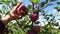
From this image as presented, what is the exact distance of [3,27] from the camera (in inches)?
56.5

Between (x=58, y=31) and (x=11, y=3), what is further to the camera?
(x=58, y=31)

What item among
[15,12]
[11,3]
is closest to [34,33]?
[15,12]

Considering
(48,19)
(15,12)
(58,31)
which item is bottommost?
(58,31)

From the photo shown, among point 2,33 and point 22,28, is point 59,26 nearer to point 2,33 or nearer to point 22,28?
point 22,28

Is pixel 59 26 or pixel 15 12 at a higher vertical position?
pixel 15 12

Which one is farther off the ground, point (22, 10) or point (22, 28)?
point (22, 10)

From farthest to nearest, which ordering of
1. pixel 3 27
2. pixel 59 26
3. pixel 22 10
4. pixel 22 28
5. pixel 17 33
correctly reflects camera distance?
1. pixel 59 26
2. pixel 17 33
3. pixel 22 28
4. pixel 3 27
5. pixel 22 10

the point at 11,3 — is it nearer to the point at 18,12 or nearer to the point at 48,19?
the point at 18,12

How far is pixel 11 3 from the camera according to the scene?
182 centimetres

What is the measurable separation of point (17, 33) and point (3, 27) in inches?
23.9

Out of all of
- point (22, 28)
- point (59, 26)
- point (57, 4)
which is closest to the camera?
point (22, 28)

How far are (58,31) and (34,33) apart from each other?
1091 millimetres

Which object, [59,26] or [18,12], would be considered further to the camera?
[59,26]

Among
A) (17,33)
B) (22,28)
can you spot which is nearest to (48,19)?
(17,33)
